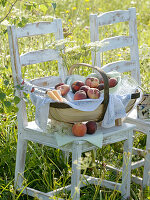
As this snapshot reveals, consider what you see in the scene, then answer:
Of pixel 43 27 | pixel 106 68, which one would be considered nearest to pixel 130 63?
pixel 106 68

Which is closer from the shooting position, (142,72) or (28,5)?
(28,5)

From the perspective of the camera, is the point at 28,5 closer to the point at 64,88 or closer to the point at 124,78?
the point at 64,88

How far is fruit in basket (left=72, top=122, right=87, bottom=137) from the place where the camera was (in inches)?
80.4

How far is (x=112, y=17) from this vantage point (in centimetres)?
287

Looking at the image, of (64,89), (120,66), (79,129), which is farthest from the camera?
(120,66)

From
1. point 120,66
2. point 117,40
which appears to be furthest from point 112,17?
point 120,66

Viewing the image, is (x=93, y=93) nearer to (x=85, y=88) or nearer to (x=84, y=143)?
(x=85, y=88)

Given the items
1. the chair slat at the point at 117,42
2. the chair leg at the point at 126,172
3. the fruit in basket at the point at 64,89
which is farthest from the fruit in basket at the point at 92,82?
the chair slat at the point at 117,42

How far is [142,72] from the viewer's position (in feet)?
12.7

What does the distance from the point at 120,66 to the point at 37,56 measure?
2.24 feet

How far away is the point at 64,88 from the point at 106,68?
2.26 ft

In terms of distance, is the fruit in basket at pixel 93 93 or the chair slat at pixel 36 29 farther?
the chair slat at pixel 36 29

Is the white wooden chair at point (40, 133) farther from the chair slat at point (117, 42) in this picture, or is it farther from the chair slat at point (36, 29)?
the chair slat at point (117, 42)

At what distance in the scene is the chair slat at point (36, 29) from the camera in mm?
2352
